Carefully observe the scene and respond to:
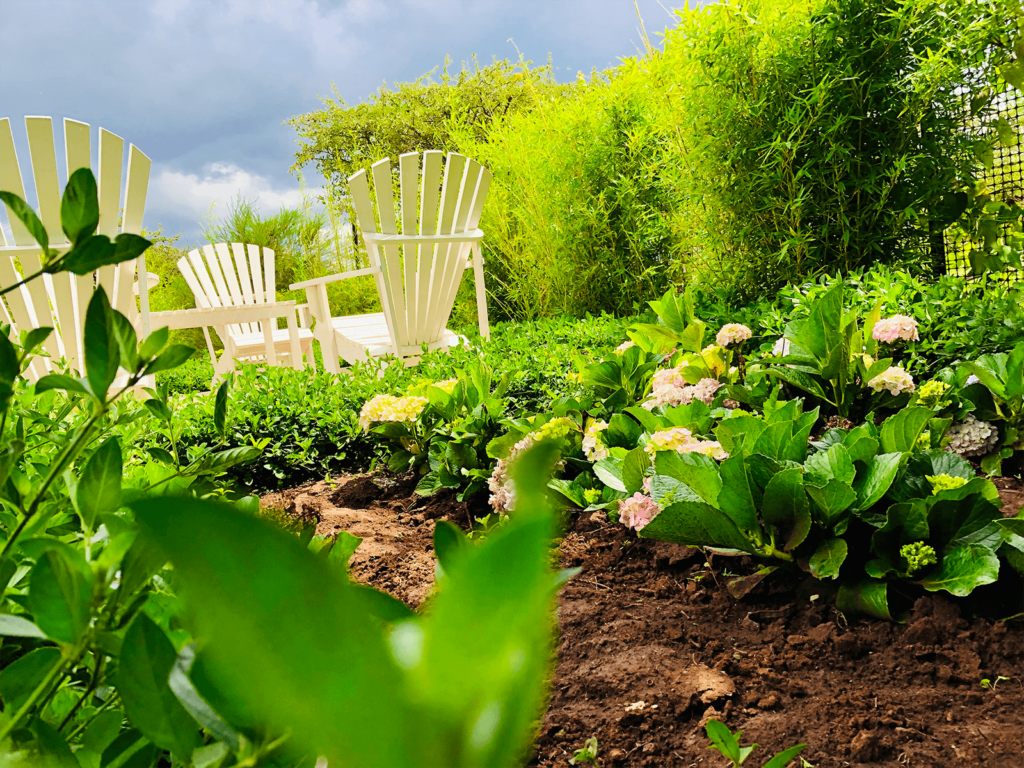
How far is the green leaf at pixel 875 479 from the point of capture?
126 cm

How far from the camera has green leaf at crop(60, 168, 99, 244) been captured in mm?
245

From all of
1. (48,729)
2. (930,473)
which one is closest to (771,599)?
(930,473)

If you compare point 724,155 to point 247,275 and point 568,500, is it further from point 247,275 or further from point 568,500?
point 247,275

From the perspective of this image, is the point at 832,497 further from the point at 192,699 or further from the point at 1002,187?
the point at 1002,187

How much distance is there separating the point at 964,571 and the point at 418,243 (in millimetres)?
3469

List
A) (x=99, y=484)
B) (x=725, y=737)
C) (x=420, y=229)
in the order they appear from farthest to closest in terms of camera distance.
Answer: (x=420, y=229) < (x=725, y=737) < (x=99, y=484)

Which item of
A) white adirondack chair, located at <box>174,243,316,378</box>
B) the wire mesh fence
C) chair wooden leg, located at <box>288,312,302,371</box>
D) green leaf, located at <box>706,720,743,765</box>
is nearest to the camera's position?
green leaf, located at <box>706,720,743,765</box>

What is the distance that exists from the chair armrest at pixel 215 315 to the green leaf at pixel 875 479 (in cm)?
421

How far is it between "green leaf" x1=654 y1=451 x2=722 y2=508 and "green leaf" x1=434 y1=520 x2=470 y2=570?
1.06 m

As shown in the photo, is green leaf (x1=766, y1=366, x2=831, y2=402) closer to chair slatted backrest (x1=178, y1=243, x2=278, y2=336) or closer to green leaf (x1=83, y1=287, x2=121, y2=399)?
green leaf (x1=83, y1=287, x2=121, y2=399)

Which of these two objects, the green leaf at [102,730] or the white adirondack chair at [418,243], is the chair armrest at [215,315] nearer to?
the white adirondack chair at [418,243]

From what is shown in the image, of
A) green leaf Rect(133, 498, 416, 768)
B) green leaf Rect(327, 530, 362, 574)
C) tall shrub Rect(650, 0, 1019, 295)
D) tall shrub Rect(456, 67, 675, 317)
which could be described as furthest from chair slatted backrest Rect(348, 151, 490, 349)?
green leaf Rect(133, 498, 416, 768)

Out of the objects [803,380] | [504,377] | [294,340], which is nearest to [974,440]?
[803,380]

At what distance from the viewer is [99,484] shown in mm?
333
